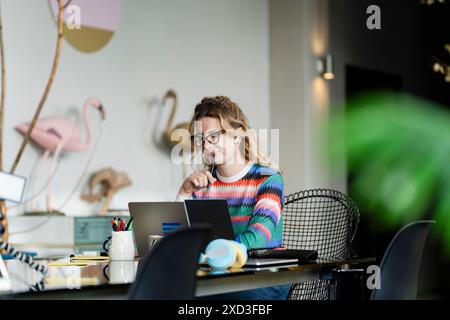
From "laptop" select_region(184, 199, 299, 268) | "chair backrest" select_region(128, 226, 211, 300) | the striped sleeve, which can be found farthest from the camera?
the striped sleeve

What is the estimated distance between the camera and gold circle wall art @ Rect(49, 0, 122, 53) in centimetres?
435

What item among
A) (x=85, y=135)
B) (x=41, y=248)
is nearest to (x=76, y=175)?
(x=85, y=135)

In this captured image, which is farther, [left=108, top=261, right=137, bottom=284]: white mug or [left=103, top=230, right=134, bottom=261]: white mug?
[left=103, top=230, right=134, bottom=261]: white mug

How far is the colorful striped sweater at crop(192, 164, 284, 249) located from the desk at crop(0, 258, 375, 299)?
281 millimetres

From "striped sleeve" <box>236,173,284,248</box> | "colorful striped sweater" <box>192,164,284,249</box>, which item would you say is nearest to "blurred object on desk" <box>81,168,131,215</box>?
"colorful striped sweater" <box>192,164,284,249</box>

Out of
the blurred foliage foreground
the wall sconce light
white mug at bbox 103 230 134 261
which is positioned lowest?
the blurred foliage foreground

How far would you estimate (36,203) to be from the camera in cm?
414

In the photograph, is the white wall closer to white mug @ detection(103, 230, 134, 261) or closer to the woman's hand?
the woman's hand

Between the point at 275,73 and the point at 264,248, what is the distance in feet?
11.9

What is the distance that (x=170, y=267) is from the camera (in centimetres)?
151

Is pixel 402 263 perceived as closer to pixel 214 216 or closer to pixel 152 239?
pixel 214 216

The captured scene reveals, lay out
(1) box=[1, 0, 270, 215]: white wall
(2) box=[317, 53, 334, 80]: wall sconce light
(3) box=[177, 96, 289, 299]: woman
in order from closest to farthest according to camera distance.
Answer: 1. (3) box=[177, 96, 289, 299]: woman
2. (1) box=[1, 0, 270, 215]: white wall
3. (2) box=[317, 53, 334, 80]: wall sconce light

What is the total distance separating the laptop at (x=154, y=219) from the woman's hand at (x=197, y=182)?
354 mm

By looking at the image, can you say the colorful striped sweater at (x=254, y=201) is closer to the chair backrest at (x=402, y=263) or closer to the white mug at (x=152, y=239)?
the white mug at (x=152, y=239)
